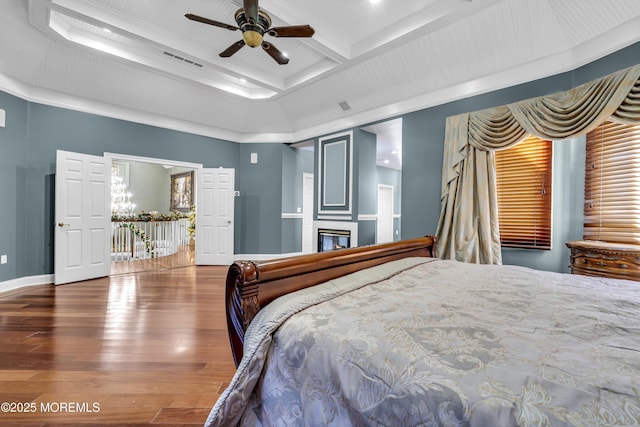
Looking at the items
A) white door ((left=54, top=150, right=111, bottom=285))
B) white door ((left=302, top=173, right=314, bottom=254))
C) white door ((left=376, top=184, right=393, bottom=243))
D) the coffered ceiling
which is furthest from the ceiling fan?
white door ((left=376, top=184, right=393, bottom=243))

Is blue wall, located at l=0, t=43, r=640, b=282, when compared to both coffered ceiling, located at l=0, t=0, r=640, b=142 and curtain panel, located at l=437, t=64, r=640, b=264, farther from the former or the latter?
curtain panel, located at l=437, t=64, r=640, b=264

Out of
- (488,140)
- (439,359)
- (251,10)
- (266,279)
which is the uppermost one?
(251,10)

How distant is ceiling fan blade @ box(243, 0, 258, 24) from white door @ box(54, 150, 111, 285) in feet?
11.8

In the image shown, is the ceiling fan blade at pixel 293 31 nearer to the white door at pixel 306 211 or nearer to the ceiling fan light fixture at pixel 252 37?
the ceiling fan light fixture at pixel 252 37

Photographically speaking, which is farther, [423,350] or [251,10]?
[251,10]

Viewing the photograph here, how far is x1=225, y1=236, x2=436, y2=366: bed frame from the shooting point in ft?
3.79

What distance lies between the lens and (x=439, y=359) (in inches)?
31.2

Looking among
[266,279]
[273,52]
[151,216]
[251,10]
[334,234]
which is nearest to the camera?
[266,279]

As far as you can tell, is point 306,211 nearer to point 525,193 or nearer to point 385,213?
point 385,213

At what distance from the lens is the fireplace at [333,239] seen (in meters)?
5.04

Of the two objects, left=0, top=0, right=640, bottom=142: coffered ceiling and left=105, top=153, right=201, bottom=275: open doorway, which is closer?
left=0, top=0, right=640, bottom=142: coffered ceiling

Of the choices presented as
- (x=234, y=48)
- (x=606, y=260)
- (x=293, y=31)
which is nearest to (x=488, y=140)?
(x=606, y=260)

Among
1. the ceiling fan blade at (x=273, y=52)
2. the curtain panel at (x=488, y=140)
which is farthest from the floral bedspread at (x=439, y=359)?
the ceiling fan blade at (x=273, y=52)

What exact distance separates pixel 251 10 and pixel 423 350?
2.74 metres
